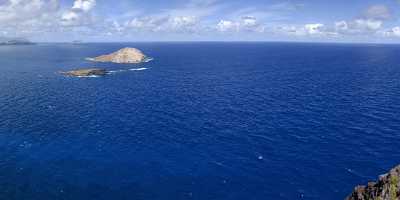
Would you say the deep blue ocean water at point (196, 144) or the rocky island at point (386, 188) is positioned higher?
the rocky island at point (386, 188)

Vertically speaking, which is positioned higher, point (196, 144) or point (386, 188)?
point (386, 188)

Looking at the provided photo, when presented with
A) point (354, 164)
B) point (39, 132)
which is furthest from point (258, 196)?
point (39, 132)

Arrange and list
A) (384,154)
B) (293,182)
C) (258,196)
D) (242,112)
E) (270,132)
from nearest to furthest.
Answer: (258,196), (293,182), (384,154), (270,132), (242,112)

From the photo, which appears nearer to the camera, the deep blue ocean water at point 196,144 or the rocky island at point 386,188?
the rocky island at point 386,188

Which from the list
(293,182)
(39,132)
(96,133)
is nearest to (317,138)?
(293,182)

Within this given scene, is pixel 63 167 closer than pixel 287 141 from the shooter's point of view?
Yes

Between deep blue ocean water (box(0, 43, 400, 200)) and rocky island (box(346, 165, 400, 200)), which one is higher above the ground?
rocky island (box(346, 165, 400, 200))

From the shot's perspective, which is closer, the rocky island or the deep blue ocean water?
the rocky island

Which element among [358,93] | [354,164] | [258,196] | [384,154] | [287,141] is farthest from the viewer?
[358,93]

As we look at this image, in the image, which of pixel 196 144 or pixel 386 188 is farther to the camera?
pixel 196 144

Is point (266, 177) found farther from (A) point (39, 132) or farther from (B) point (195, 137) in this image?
(A) point (39, 132)
